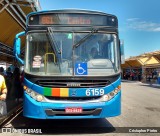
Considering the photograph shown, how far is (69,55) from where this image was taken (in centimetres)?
819

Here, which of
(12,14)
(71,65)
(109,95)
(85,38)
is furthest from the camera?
(12,14)

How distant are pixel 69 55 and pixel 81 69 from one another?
19.2 inches

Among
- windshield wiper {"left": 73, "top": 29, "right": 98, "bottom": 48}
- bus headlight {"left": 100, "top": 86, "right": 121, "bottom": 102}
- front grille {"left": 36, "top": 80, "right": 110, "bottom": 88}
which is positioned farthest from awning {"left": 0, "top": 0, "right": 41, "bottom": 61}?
bus headlight {"left": 100, "top": 86, "right": 121, "bottom": 102}

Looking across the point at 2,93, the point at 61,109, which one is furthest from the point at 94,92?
the point at 2,93

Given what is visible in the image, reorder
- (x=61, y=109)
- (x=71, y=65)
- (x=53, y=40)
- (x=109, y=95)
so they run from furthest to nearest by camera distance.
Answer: (x=53, y=40)
(x=71, y=65)
(x=109, y=95)
(x=61, y=109)

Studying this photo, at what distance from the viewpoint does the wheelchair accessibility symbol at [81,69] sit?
26.2 feet

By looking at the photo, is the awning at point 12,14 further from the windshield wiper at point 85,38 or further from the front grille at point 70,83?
the front grille at point 70,83

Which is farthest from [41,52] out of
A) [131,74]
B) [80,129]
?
[131,74]

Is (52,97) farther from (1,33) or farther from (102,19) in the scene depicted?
(1,33)

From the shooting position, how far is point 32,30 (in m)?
8.41

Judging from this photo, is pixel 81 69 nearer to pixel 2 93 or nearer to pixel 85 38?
pixel 85 38

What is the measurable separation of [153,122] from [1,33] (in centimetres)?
920

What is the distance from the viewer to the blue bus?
7703 millimetres

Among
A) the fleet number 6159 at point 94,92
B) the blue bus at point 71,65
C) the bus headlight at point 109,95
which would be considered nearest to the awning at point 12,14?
the blue bus at point 71,65
